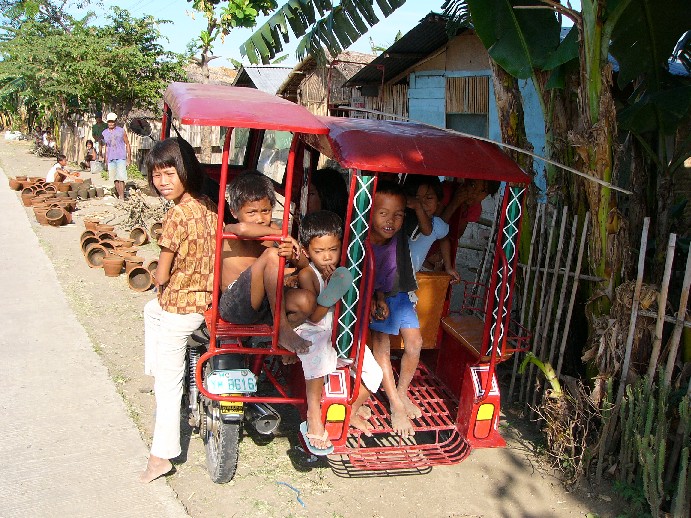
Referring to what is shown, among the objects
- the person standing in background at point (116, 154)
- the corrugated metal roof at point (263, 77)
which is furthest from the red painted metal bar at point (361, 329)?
the corrugated metal roof at point (263, 77)

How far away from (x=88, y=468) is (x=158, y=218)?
7238 mm

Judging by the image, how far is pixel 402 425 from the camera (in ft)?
12.4

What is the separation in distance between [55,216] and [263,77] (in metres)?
8.80

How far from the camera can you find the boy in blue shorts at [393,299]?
359 cm

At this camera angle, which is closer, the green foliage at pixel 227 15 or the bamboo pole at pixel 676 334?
the bamboo pole at pixel 676 334

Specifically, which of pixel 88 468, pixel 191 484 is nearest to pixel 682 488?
pixel 191 484

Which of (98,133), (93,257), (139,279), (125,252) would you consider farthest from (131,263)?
(98,133)

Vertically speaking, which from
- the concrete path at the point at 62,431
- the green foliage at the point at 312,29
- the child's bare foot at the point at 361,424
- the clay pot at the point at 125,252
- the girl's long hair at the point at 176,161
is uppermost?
the green foliage at the point at 312,29

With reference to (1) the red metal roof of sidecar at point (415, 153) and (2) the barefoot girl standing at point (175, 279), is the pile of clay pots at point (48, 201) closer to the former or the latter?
(2) the barefoot girl standing at point (175, 279)

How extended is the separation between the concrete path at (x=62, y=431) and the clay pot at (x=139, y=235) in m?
3.19

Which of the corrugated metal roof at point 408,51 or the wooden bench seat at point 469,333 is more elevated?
the corrugated metal roof at point 408,51

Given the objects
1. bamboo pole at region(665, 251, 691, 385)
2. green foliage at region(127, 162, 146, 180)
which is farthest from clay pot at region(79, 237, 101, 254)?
green foliage at region(127, 162, 146, 180)

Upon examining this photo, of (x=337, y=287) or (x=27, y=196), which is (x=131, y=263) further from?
(x=27, y=196)

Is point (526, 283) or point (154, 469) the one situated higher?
point (526, 283)
